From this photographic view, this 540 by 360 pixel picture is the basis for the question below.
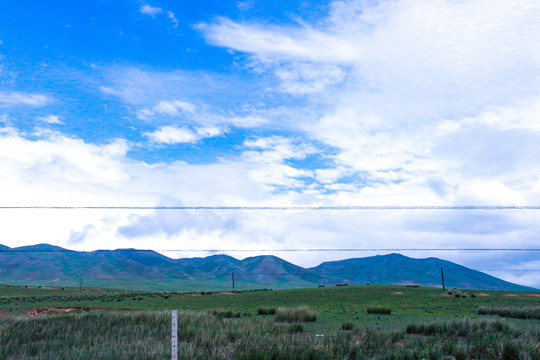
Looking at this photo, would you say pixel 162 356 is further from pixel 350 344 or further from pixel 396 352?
pixel 396 352

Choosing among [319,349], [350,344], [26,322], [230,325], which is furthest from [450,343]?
[26,322]

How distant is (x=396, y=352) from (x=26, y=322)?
1732 cm

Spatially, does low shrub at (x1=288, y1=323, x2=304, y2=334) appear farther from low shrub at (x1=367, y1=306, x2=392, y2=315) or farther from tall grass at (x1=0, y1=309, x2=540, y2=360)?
low shrub at (x1=367, y1=306, x2=392, y2=315)

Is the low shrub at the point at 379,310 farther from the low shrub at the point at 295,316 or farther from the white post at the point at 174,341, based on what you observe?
the white post at the point at 174,341

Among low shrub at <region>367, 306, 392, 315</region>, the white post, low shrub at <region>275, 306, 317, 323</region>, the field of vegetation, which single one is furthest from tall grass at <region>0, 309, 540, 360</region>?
low shrub at <region>367, 306, 392, 315</region>

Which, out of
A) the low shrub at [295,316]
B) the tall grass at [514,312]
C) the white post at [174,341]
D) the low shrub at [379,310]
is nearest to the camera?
the white post at [174,341]

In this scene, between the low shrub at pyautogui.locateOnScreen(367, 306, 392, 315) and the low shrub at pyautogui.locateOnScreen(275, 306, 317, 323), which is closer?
the low shrub at pyautogui.locateOnScreen(275, 306, 317, 323)

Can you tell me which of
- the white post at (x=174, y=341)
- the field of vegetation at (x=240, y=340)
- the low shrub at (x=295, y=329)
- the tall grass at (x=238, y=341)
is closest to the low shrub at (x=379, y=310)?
the field of vegetation at (x=240, y=340)

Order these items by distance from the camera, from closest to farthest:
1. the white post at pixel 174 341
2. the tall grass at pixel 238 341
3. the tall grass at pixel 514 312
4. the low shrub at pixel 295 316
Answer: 1. the white post at pixel 174 341
2. the tall grass at pixel 238 341
3. the low shrub at pixel 295 316
4. the tall grass at pixel 514 312

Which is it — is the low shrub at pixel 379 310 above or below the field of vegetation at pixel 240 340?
below

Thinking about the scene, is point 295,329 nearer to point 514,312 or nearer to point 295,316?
point 295,316

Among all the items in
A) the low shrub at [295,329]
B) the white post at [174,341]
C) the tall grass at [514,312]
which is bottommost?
the tall grass at [514,312]

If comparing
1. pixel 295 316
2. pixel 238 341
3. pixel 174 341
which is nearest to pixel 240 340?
pixel 238 341

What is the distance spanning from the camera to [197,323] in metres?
22.4
